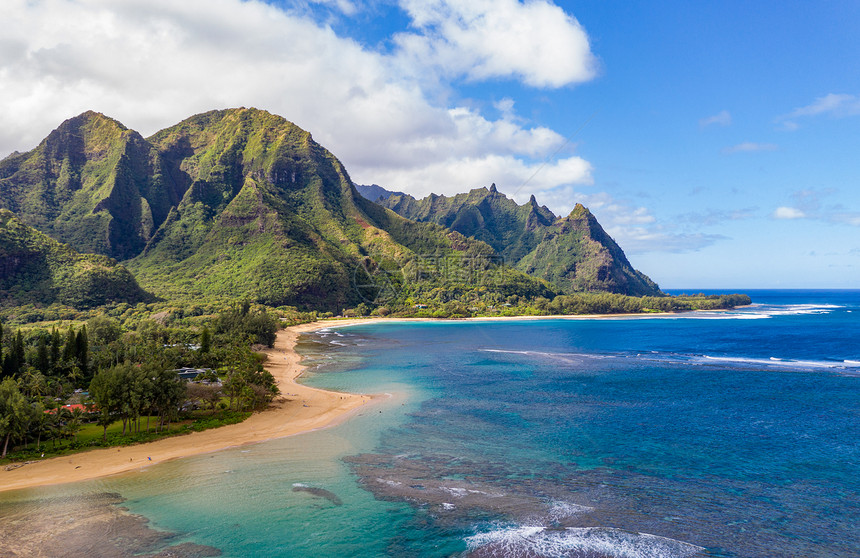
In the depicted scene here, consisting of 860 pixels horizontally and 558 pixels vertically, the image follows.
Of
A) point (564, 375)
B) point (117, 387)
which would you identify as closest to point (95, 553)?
point (117, 387)

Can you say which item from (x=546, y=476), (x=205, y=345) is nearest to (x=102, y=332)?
(x=205, y=345)

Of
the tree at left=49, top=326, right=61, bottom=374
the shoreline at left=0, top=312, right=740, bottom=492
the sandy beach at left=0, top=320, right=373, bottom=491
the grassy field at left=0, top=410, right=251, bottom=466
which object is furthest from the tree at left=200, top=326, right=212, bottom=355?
the grassy field at left=0, top=410, right=251, bottom=466

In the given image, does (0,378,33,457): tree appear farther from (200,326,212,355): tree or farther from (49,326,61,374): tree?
(200,326,212,355): tree

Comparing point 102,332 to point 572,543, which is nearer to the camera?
point 572,543

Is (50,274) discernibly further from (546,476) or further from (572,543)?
(572,543)

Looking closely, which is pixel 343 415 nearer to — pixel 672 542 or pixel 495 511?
pixel 495 511
